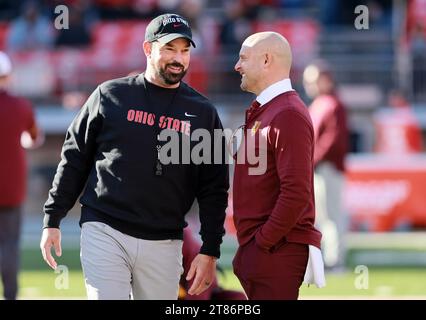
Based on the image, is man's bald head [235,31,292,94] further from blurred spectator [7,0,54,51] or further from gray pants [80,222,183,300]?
blurred spectator [7,0,54,51]

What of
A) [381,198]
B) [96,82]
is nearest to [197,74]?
[96,82]

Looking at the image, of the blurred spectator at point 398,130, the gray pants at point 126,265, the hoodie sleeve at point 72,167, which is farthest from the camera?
the blurred spectator at point 398,130

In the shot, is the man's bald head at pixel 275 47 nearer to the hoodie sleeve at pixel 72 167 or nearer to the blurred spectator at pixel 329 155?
the hoodie sleeve at pixel 72 167

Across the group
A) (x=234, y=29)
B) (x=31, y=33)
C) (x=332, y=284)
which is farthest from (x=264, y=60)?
(x=31, y=33)

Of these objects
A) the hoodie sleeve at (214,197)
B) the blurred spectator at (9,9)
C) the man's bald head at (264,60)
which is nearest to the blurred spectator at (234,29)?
the blurred spectator at (9,9)

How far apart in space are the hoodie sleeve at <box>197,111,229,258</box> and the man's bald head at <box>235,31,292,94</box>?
0.37m

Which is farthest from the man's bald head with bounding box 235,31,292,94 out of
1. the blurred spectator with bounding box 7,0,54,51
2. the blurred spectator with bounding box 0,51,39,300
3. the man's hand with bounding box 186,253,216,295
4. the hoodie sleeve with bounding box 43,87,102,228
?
the blurred spectator with bounding box 7,0,54,51

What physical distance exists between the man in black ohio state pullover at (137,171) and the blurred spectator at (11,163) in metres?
3.09

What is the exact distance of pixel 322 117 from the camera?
11.7 metres

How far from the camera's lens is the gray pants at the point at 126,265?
5.87m

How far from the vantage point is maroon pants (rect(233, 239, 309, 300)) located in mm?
5770

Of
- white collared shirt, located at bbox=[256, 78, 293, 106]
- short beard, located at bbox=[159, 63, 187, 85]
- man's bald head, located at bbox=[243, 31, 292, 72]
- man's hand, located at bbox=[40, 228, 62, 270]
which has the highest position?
man's bald head, located at bbox=[243, 31, 292, 72]

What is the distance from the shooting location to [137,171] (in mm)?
5980
